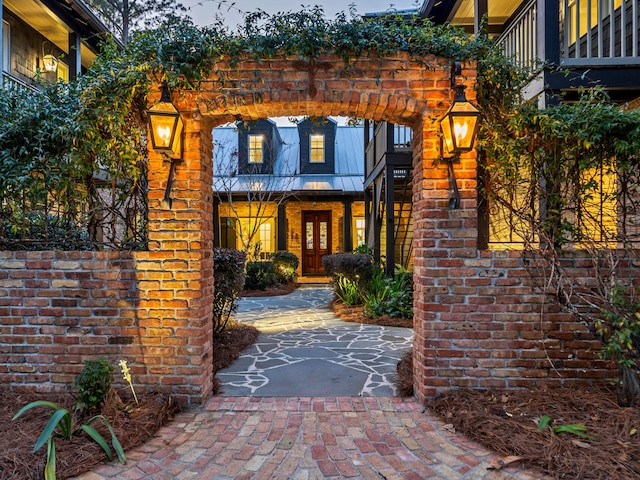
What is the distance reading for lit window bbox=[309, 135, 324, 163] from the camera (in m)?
13.3

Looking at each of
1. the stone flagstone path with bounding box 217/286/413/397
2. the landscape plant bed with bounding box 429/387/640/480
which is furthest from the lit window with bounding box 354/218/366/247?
the landscape plant bed with bounding box 429/387/640/480

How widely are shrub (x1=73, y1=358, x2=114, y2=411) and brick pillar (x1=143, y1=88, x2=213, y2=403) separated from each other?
33 cm

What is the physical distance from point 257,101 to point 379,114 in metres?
1.00

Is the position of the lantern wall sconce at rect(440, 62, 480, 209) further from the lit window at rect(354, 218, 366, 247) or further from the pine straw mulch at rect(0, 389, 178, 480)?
the lit window at rect(354, 218, 366, 247)

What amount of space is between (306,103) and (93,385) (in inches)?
101

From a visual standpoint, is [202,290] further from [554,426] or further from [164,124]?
[554,426]

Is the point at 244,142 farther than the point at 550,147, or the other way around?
the point at 244,142

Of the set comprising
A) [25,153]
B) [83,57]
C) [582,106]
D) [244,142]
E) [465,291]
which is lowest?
[465,291]

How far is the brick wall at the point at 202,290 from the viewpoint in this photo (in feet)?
9.27

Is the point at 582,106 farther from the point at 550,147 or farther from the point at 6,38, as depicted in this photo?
the point at 6,38

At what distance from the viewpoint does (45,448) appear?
7.08ft

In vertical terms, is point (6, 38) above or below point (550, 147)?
above

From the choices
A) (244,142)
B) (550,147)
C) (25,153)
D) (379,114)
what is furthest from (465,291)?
(244,142)

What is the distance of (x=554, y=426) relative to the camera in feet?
7.63
